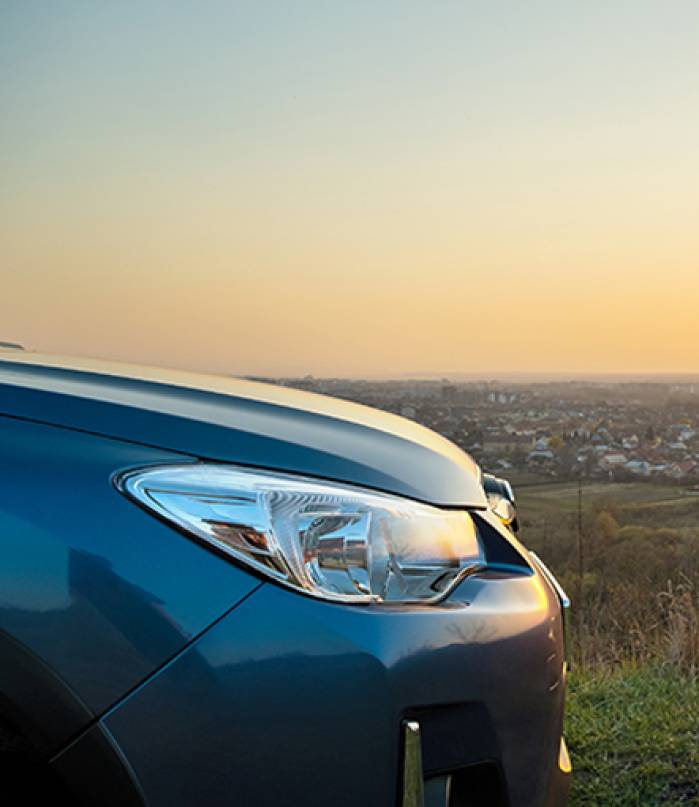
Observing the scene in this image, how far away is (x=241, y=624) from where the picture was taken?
1.10 metres

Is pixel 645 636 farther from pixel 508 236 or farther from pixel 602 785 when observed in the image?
pixel 508 236

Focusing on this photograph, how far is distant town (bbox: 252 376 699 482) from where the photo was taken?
19.9ft

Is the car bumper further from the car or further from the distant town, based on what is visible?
the distant town

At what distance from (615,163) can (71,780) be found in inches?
590

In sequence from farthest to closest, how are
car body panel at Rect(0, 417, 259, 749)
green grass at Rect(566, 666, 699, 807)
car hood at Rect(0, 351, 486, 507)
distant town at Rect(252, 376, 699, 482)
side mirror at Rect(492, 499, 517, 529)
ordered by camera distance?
distant town at Rect(252, 376, 699, 482), green grass at Rect(566, 666, 699, 807), side mirror at Rect(492, 499, 517, 529), car hood at Rect(0, 351, 486, 507), car body panel at Rect(0, 417, 259, 749)

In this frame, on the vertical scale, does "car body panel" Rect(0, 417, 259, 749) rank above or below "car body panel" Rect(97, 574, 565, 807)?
above

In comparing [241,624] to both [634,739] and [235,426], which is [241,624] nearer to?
[235,426]

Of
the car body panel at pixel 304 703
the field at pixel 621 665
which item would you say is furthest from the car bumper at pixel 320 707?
the field at pixel 621 665

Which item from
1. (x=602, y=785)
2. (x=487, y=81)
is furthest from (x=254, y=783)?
(x=487, y=81)

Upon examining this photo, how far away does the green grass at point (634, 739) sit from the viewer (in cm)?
254

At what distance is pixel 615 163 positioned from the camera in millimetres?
14547

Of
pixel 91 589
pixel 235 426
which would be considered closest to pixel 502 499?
pixel 235 426

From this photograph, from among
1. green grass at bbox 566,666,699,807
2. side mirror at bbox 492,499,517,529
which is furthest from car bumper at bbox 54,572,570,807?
green grass at bbox 566,666,699,807

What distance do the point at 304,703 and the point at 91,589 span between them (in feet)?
0.99
